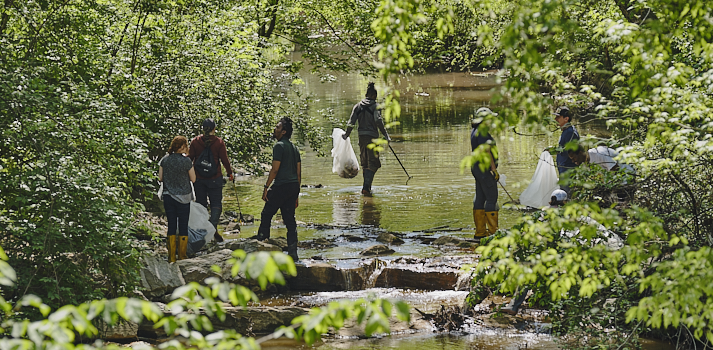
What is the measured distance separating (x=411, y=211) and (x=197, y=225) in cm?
431

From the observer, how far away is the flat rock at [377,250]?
10055 millimetres

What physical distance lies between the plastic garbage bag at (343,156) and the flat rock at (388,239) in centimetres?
300

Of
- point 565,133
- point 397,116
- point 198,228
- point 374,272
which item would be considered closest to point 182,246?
point 198,228

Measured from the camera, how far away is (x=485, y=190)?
1021cm

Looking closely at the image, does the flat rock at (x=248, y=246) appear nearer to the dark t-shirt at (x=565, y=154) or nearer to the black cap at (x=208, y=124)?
the black cap at (x=208, y=124)

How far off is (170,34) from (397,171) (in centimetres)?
703

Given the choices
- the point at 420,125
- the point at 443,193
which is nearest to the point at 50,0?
the point at 443,193

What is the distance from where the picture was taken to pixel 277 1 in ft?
54.8

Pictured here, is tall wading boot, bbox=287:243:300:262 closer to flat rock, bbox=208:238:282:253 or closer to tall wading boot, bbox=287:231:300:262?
tall wading boot, bbox=287:231:300:262

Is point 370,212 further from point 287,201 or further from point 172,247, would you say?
point 172,247

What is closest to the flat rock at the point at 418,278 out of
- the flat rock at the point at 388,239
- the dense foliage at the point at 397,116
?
the flat rock at the point at 388,239

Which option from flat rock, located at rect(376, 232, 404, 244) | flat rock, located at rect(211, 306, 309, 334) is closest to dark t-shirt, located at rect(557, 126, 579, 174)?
flat rock, located at rect(376, 232, 404, 244)

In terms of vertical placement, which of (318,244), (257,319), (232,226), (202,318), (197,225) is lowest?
(257,319)

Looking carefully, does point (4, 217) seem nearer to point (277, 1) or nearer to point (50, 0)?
point (50, 0)
